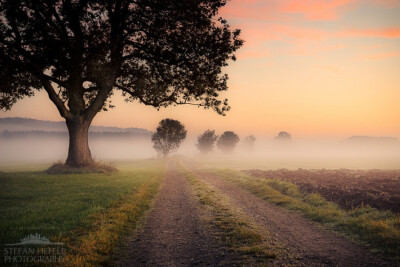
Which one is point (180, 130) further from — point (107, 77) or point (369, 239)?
point (369, 239)

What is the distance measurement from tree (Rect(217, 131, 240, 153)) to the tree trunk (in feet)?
401

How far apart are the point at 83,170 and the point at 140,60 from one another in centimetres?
1366

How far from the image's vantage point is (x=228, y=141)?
14538cm

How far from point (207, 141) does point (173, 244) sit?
13175 cm

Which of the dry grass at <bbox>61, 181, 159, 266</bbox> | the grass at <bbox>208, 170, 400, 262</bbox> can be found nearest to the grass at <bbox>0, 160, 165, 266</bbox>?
the dry grass at <bbox>61, 181, 159, 266</bbox>

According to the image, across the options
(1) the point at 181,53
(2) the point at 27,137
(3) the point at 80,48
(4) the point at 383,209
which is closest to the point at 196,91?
(1) the point at 181,53

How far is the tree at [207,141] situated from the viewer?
139125 millimetres

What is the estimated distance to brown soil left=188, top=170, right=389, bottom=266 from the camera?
6.42 meters

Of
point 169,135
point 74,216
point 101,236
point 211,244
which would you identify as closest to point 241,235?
point 211,244

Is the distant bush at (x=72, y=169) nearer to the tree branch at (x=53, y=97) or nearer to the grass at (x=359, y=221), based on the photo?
the tree branch at (x=53, y=97)

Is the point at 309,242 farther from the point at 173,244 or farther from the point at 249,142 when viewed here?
the point at 249,142

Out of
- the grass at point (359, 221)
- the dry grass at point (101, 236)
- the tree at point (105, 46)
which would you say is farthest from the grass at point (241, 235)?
the tree at point (105, 46)

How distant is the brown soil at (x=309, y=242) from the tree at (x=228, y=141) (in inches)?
5253

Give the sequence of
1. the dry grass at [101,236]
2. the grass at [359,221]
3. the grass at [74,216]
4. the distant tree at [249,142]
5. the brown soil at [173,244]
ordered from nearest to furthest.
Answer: the dry grass at [101,236] < the brown soil at [173,244] < the grass at [74,216] < the grass at [359,221] < the distant tree at [249,142]
